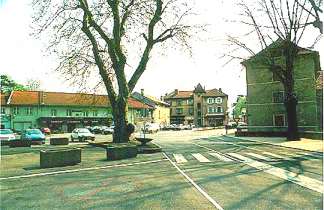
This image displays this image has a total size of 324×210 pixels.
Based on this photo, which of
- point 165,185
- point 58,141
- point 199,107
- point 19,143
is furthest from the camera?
point 199,107

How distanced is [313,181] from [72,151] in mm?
10455

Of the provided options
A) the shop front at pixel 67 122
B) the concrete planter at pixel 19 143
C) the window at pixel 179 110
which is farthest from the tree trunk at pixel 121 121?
the window at pixel 179 110

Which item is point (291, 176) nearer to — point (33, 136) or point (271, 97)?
→ point (33, 136)

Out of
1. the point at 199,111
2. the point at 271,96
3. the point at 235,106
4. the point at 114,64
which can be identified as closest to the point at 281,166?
the point at 114,64

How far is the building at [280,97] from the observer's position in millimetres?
46281

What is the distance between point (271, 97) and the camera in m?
50.3

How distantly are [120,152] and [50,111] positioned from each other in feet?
183

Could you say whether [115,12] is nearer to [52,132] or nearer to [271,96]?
[271,96]

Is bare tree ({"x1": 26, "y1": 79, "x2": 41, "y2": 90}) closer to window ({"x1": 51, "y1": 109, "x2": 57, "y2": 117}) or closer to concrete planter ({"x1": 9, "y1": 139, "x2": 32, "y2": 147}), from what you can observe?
window ({"x1": 51, "y1": 109, "x2": 57, "y2": 117})

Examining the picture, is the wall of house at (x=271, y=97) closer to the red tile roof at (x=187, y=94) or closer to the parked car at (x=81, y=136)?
the parked car at (x=81, y=136)

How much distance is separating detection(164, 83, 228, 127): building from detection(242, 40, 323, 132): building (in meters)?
53.5

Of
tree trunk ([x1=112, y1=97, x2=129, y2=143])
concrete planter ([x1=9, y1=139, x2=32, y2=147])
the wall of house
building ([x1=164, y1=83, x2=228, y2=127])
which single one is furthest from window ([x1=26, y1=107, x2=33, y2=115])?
building ([x1=164, y1=83, x2=228, y2=127])

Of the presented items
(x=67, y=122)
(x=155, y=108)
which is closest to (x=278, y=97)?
(x=67, y=122)

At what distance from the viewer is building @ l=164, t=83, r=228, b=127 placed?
→ 109 m
